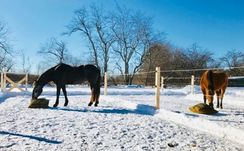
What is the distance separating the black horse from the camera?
30.9 ft

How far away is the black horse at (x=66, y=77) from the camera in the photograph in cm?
941

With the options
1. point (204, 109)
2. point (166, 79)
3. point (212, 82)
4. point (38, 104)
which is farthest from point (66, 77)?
point (166, 79)

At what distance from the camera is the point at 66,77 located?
9477 millimetres

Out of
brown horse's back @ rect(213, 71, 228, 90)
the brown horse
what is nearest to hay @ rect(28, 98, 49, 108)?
the brown horse

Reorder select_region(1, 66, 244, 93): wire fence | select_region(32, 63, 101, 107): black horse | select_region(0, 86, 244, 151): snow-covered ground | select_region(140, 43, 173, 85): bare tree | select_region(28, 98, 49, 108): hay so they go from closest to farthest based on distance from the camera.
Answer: select_region(0, 86, 244, 151): snow-covered ground < select_region(28, 98, 49, 108): hay < select_region(32, 63, 101, 107): black horse < select_region(1, 66, 244, 93): wire fence < select_region(140, 43, 173, 85): bare tree

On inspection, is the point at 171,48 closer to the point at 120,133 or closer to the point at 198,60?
the point at 198,60

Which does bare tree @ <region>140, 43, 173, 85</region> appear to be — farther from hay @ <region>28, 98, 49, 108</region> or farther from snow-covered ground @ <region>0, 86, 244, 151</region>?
snow-covered ground @ <region>0, 86, 244, 151</region>

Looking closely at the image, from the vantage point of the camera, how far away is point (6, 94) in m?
14.2

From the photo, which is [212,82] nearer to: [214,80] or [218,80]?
[214,80]

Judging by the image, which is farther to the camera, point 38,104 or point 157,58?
point 157,58

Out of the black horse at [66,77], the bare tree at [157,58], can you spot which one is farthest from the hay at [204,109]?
the bare tree at [157,58]

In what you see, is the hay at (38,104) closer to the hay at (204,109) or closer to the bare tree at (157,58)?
the hay at (204,109)

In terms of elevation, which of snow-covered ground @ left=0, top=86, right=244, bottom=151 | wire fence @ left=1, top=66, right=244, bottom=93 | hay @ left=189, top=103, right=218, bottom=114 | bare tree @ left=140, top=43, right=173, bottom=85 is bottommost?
snow-covered ground @ left=0, top=86, right=244, bottom=151

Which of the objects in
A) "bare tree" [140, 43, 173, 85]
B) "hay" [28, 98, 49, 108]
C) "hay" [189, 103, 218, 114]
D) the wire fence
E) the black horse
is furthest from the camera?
"bare tree" [140, 43, 173, 85]
